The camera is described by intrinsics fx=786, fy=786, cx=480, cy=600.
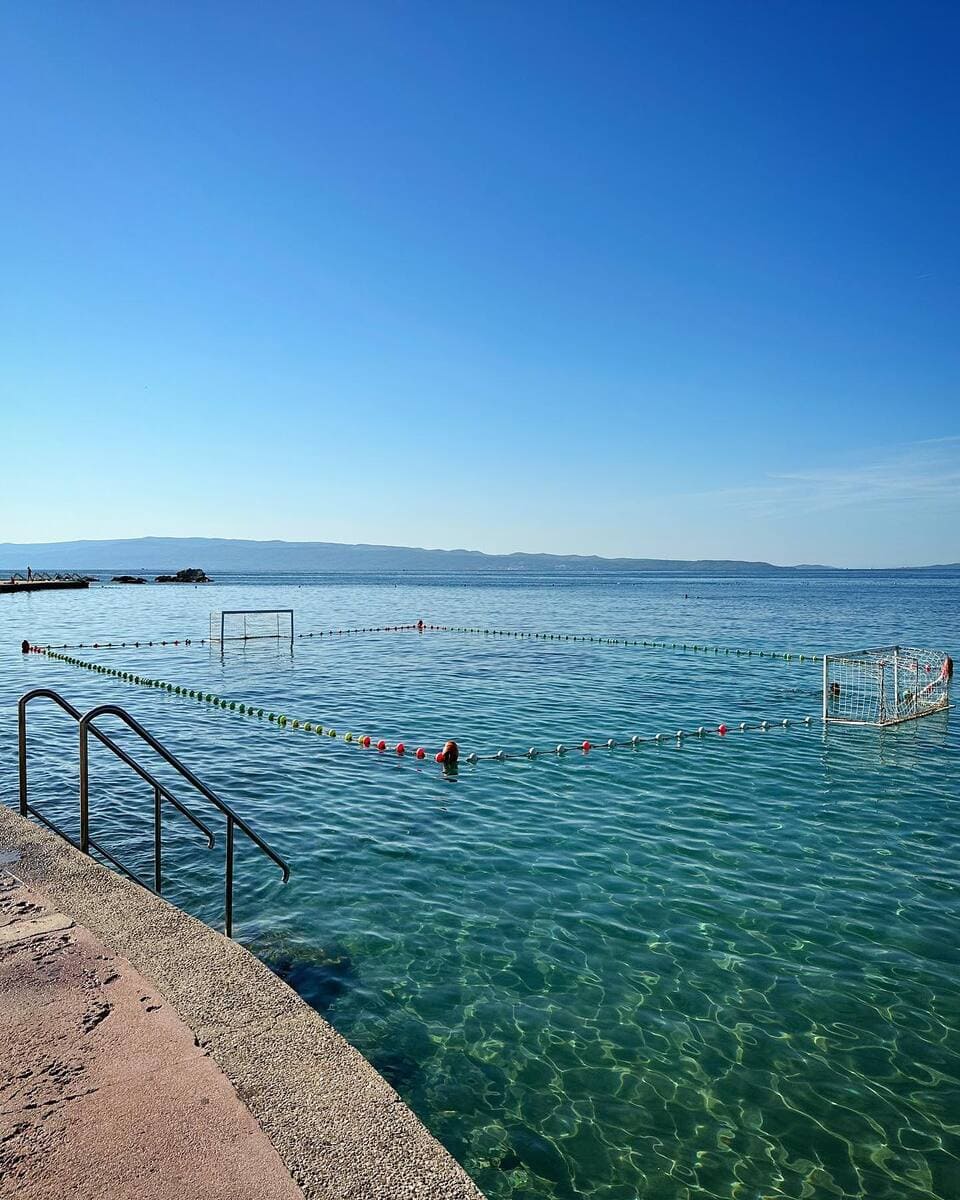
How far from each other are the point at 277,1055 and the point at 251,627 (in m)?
47.0

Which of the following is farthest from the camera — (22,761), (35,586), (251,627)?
(35,586)

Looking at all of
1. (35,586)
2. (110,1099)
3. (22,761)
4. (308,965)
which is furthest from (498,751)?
(35,586)

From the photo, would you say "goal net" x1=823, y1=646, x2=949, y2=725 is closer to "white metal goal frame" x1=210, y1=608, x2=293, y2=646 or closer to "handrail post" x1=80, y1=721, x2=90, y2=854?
"handrail post" x1=80, y1=721, x2=90, y2=854

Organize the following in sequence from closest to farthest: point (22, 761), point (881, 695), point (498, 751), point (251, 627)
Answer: point (22, 761)
point (498, 751)
point (881, 695)
point (251, 627)

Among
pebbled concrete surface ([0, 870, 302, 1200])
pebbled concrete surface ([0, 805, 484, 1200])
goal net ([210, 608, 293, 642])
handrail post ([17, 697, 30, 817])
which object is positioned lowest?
goal net ([210, 608, 293, 642])

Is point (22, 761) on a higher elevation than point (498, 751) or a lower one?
higher

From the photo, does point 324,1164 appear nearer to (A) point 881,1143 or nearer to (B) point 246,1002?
(B) point 246,1002

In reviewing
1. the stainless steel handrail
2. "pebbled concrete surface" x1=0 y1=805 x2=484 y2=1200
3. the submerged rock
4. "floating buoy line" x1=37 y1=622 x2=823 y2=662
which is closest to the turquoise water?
the submerged rock

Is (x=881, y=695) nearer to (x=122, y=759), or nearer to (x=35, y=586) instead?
(x=122, y=759)

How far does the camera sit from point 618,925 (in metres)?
8.74

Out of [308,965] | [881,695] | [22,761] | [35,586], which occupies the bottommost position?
[308,965]

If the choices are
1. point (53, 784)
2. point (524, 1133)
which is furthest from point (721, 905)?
point (53, 784)

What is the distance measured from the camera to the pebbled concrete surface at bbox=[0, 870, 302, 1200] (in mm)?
3592

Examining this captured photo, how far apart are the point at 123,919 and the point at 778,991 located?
594 centimetres
